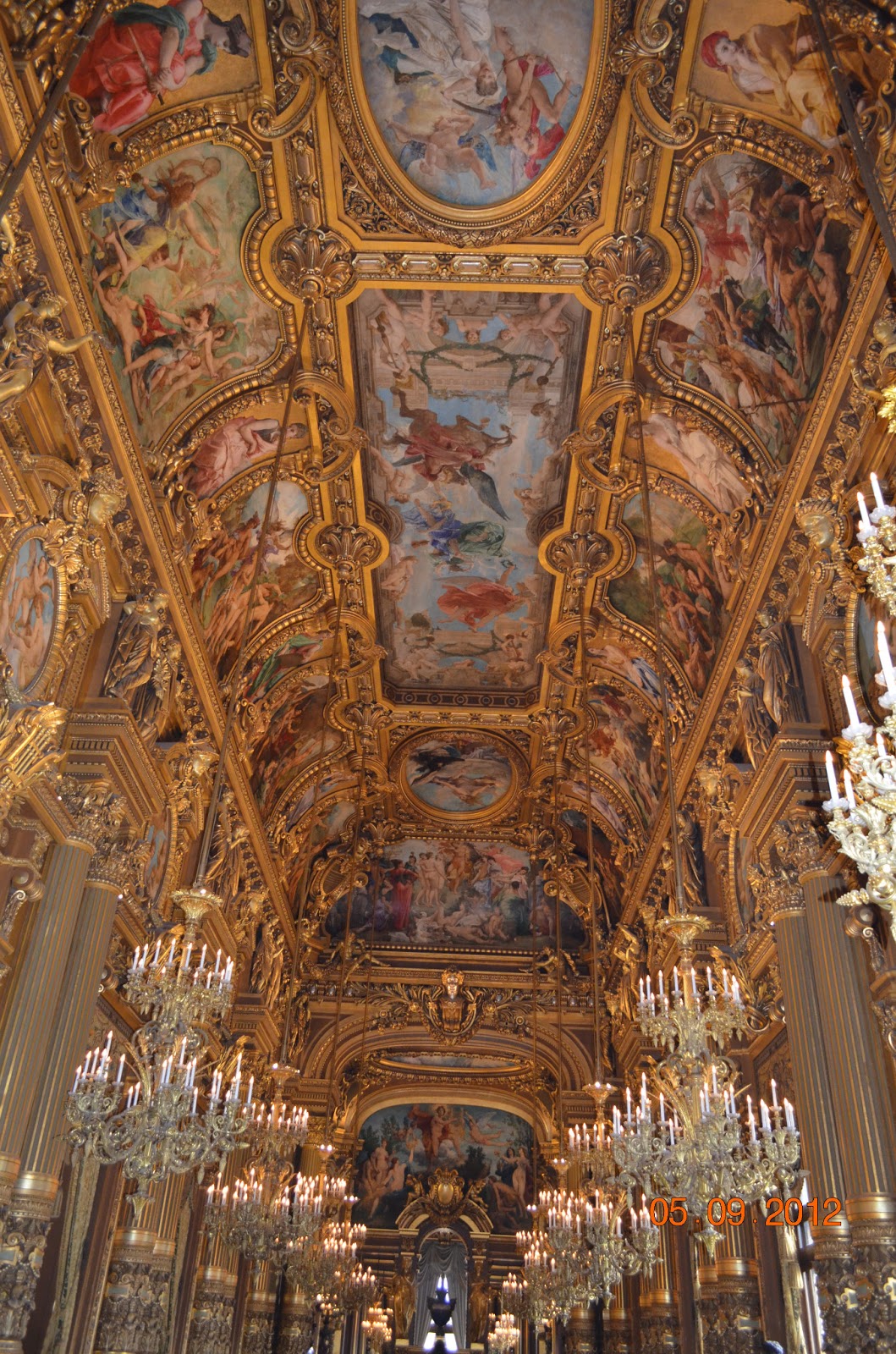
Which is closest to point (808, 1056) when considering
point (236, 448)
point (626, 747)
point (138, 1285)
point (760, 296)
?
point (760, 296)

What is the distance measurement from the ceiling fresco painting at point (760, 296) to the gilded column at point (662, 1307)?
1147 centimetres

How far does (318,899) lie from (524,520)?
10494 mm

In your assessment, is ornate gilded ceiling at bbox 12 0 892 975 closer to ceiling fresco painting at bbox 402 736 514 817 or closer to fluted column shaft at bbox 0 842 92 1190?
ceiling fresco painting at bbox 402 736 514 817

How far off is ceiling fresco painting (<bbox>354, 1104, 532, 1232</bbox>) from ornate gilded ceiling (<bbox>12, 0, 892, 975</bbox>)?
51.0 feet

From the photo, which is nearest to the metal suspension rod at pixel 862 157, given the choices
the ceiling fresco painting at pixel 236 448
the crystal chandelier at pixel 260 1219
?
the ceiling fresco painting at pixel 236 448

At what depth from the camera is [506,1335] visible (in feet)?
82.3

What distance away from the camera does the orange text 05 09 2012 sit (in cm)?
729

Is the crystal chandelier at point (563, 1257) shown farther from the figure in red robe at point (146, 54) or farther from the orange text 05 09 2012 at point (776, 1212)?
the figure in red robe at point (146, 54)

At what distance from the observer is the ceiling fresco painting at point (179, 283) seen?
9383 millimetres

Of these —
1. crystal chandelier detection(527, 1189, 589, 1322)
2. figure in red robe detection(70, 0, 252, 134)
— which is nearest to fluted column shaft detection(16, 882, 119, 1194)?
figure in red robe detection(70, 0, 252, 134)

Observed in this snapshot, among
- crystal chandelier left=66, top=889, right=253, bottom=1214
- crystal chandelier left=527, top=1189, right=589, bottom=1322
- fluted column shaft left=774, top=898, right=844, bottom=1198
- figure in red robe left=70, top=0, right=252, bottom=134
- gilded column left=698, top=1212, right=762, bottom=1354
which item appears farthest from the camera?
crystal chandelier left=527, top=1189, right=589, bottom=1322

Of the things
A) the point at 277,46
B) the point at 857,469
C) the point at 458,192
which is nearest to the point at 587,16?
the point at 458,192

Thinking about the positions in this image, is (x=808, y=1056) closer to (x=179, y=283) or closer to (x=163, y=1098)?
(x=163, y=1098)

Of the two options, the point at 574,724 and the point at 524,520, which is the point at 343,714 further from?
the point at 524,520
